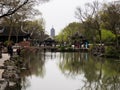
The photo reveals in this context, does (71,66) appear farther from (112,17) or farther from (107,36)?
(107,36)

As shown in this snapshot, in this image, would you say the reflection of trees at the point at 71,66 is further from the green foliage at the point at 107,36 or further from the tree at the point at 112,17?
the green foliage at the point at 107,36

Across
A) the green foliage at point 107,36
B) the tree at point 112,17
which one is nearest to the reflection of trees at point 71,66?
the tree at point 112,17

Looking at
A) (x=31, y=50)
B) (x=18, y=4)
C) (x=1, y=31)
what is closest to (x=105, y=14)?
(x=31, y=50)

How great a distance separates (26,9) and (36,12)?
3.39m

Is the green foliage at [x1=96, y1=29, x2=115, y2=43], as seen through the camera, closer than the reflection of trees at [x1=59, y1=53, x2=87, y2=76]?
No

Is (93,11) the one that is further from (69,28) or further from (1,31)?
(69,28)

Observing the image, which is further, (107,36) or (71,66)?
(107,36)

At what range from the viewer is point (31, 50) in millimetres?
69938

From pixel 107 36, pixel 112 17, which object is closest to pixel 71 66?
pixel 112 17

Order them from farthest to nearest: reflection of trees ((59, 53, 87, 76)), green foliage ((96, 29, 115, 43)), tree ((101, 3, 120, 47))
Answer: green foliage ((96, 29, 115, 43)) < tree ((101, 3, 120, 47)) < reflection of trees ((59, 53, 87, 76))

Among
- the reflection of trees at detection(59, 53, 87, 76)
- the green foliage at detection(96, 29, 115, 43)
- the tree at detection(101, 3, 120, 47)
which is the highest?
the tree at detection(101, 3, 120, 47)

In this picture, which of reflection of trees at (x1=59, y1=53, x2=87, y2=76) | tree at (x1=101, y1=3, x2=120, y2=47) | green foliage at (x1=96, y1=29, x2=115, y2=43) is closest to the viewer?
reflection of trees at (x1=59, y1=53, x2=87, y2=76)

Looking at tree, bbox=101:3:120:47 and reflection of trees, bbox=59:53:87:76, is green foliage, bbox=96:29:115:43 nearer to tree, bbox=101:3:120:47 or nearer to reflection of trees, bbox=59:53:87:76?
tree, bbox=101:3:120:47

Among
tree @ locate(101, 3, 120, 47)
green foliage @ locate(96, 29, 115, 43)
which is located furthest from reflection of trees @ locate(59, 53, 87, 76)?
green foliage @ locate(96, 29, 115, 43)
